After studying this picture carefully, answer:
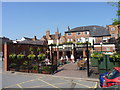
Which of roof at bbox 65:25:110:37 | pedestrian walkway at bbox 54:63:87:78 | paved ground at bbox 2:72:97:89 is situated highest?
roof at bbox 65:25:110:37

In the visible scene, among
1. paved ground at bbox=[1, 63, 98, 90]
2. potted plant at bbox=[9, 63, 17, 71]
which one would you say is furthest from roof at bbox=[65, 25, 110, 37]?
paved ground at bbox=[1, 63, 98, 90]

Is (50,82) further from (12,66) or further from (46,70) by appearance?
(12,66)

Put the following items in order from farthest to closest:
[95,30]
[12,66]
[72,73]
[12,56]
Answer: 1. [95,30]
2. [12,66]
3. [12,56]
4. [72,73]

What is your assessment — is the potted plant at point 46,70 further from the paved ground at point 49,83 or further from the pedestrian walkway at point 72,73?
the paved ground at point 49,83

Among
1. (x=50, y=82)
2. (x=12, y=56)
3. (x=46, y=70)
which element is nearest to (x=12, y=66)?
(x=12, y=56)

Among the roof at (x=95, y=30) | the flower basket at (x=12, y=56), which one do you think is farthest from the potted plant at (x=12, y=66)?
the roof at (x=95, y=30)

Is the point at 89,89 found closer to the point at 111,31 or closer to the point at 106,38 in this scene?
the point at 106,38

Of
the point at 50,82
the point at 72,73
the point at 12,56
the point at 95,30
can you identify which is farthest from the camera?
the point at 95,30

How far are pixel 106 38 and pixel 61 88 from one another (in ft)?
97.3

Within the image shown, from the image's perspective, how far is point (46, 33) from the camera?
51.5 meters

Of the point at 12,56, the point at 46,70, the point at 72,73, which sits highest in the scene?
the point at 12,56

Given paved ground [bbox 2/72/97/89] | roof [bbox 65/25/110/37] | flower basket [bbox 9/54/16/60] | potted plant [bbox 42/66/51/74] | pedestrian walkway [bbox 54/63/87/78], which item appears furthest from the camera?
roof [bbox 65/25/110/37]

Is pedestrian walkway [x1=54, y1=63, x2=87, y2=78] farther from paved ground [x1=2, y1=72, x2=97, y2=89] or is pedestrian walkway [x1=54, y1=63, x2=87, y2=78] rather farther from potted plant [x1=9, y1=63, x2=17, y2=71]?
potted plant [x1=9, y1=63, x2=17, y2=71]

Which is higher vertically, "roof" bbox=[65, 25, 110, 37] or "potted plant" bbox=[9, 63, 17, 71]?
"roof" bbox=[65, 25, 110, 37]
